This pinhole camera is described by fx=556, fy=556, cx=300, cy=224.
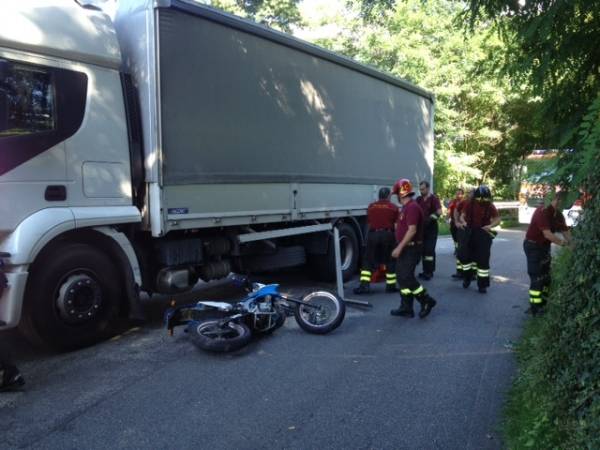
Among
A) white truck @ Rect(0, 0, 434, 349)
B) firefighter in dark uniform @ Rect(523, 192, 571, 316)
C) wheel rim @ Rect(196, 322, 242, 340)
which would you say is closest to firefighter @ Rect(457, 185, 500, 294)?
firefighter in dark uniform @ Rect(523, 192, 571, 316)

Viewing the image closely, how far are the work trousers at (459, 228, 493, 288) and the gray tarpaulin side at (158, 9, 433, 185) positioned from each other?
2037 millimetres

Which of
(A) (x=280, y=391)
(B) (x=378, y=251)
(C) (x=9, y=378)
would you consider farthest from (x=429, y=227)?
(C) (x=9, y=378)

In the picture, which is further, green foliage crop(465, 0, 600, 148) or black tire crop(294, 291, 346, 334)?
black tire crop(294, 291, 346, 334)

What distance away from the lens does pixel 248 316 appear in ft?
18.4

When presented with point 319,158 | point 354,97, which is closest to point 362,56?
point 354,97

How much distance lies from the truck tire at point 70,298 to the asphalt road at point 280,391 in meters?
0.20

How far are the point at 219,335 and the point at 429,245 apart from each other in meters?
5.30

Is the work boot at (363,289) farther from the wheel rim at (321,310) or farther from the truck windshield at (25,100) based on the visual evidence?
the truck windshield at (25,100)

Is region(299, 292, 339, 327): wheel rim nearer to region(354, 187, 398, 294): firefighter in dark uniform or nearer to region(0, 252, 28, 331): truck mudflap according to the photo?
region(354, 187, 398, 294): firefighter in dark uniform

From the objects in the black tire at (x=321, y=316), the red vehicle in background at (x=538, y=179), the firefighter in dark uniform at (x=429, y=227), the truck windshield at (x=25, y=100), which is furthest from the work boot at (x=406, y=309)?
the truck windshield at (x=25, y=100)

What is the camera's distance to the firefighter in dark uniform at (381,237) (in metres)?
8.29

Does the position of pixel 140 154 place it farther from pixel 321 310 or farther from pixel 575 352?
pixel 575 352

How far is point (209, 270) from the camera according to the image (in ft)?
22.0

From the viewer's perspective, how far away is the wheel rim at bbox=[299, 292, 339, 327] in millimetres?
6027
